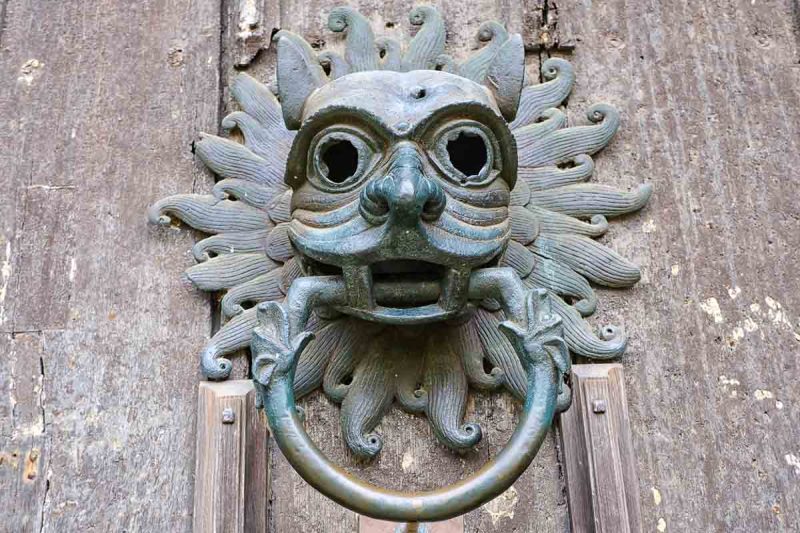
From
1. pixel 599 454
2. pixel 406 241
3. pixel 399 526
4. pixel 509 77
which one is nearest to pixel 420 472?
pixel 399 526

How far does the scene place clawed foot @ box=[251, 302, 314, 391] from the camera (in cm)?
101

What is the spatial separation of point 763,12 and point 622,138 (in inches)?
14.1

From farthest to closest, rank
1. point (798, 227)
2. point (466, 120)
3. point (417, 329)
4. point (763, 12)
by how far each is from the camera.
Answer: point (763, 12) < point (798, 227) < point (417, 329) < point (466, 120)

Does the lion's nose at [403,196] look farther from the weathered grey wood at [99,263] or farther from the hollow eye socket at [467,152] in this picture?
the weathered grey wood at [99,263]

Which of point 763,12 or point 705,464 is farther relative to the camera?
point 763,12

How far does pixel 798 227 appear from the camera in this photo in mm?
1352

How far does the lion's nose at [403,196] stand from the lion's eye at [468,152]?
0.17 ft

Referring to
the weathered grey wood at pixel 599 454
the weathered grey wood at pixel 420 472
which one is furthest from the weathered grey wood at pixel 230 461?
the weathered grey wood at pixel 599 454

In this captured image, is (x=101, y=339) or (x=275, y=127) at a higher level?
(x=275, y=127)

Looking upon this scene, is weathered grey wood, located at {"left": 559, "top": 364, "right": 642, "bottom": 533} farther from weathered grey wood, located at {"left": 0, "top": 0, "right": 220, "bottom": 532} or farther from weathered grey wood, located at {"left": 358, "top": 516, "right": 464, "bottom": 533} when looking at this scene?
weathered grey wood, located at {"left": 0, "top": 0, "right": 220, "bottom": 532}

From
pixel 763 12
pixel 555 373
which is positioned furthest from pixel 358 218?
pixel 763 12

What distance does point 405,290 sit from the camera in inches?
44.0

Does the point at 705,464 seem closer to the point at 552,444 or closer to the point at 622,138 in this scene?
the point at 552,444

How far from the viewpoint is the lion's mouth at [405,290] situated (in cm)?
110
